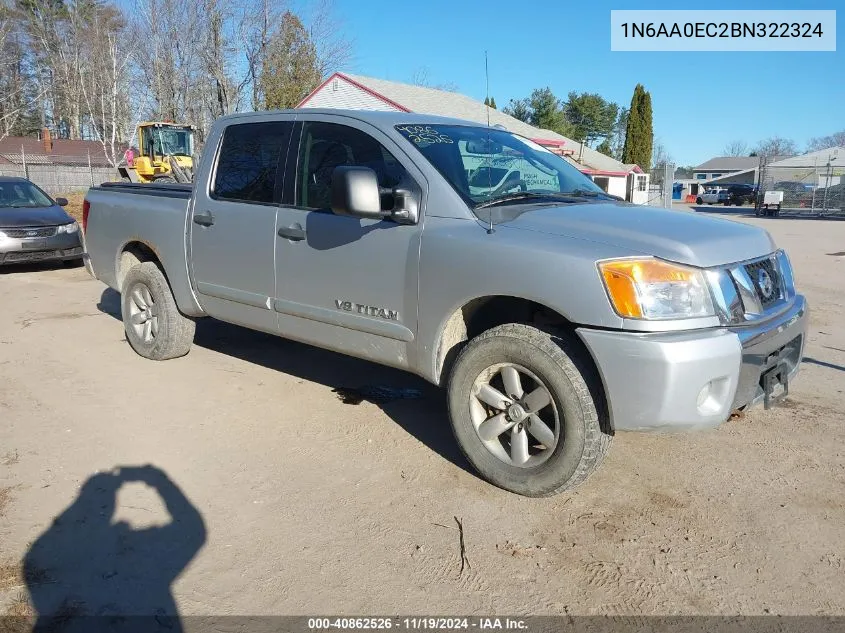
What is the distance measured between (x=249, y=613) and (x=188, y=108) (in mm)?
34690

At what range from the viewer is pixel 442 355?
3768mm

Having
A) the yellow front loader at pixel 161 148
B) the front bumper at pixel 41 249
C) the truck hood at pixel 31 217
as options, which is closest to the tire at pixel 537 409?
the front bumper at pixel 41 249

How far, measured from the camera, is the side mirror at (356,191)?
3.58 metres

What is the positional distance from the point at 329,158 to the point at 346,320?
3.49 ft

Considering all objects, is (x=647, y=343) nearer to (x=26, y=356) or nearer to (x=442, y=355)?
(x=442, y=355)

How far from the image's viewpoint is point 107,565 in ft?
9.50

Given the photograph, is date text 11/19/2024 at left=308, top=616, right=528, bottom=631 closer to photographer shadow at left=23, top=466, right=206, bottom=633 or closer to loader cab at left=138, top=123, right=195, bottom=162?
photographer shadow at left=23, top=466, right=206, bottom=633

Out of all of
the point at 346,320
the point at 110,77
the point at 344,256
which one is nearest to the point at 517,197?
the point at 344,256

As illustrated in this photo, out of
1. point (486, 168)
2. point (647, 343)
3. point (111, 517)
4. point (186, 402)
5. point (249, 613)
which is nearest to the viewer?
point (249, 613)

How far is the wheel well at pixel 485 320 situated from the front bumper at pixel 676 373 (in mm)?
368

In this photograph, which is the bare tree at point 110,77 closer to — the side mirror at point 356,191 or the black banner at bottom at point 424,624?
the side mirror at point 356,191

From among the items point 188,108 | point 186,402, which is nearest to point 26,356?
point 186,402

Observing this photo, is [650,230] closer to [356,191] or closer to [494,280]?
[494,280]

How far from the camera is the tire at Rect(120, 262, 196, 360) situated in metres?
5.53
